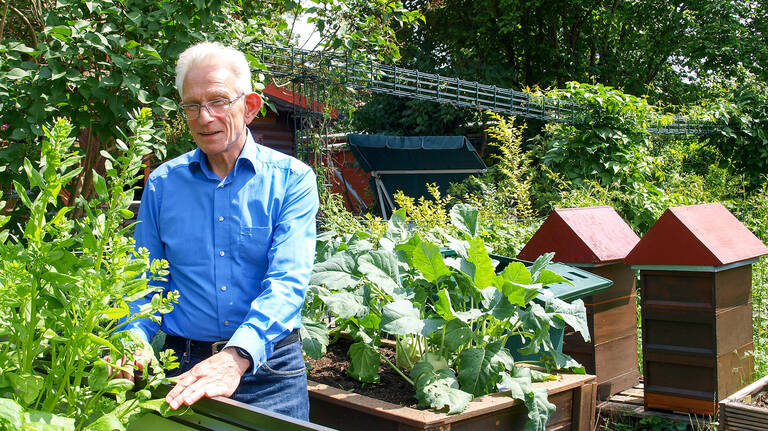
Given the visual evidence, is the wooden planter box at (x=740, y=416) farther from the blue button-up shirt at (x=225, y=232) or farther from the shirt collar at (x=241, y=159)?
the shirt collar at (x=241, y=159)

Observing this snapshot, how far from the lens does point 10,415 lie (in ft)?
2.92

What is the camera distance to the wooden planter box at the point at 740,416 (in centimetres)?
316

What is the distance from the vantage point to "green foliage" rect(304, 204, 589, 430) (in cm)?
231

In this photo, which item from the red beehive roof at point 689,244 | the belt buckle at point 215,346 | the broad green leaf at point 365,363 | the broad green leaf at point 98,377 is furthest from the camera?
the red beehive roof at point 689,244

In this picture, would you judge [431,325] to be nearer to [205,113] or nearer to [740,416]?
[205,113]

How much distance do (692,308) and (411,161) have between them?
338 inches

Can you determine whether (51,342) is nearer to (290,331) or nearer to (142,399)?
(142,399)

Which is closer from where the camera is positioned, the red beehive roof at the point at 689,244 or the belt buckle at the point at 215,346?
the belt buckle at the point at 215,346

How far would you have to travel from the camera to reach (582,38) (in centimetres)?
1677

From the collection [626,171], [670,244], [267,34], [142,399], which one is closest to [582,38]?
[626,171]

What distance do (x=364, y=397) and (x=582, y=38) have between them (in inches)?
627

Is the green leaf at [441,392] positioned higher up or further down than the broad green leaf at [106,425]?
further down

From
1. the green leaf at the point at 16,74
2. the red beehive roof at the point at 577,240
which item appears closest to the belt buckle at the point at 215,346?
the green leaf at the point at 16,74

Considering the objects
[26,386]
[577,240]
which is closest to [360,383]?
[26,386]
